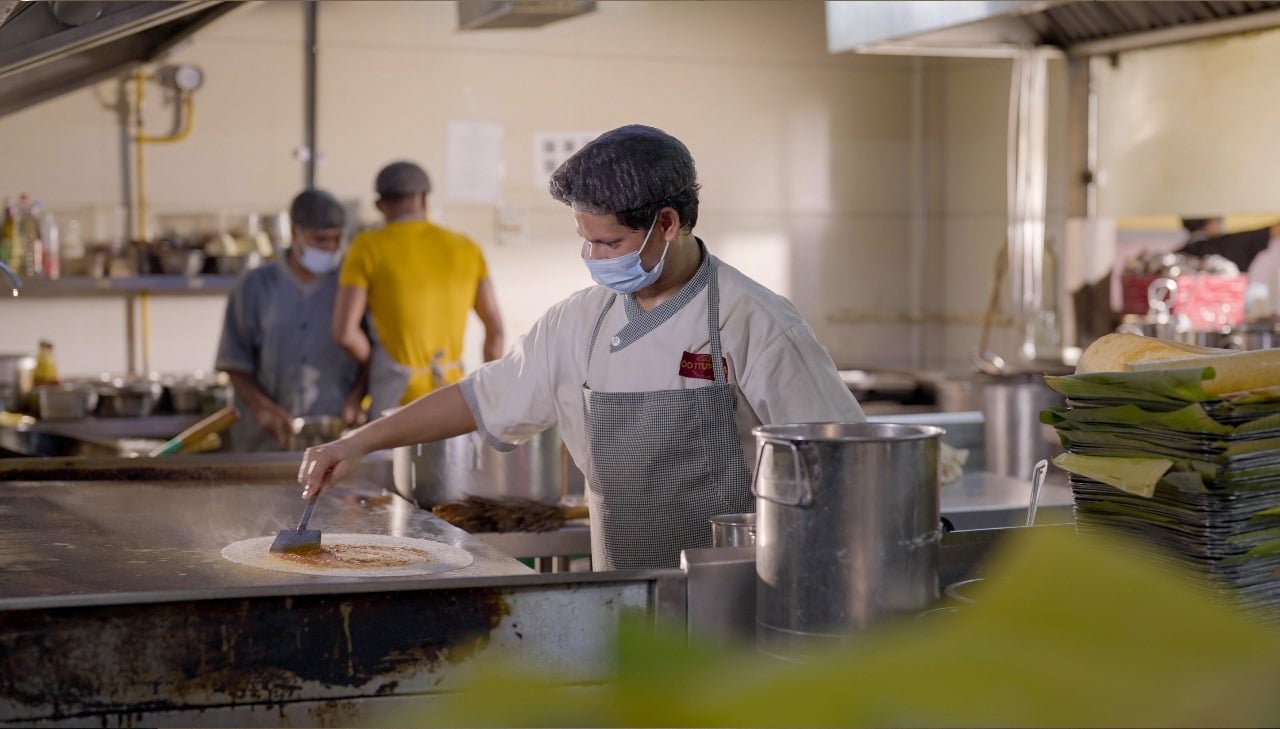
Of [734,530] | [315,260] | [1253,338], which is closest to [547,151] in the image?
[315,260]

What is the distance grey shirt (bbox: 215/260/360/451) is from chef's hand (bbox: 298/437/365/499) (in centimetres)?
252

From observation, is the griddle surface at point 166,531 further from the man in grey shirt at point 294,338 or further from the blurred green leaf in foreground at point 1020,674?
the man in grey shirt at point 294,338

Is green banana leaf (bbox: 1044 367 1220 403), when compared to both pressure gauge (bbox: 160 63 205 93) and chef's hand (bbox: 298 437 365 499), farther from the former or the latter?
pressure gauge (bbox: 160 63 205 93)

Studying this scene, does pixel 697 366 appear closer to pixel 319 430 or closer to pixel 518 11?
pixel 518 11

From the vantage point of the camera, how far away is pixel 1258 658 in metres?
0.40

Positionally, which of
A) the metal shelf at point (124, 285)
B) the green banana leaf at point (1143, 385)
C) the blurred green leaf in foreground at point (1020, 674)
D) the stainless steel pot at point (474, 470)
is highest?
the metal shelf at point (124, 285)

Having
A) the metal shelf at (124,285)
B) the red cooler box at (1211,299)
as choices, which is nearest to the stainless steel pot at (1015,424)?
the red cooler box at (1211,299)

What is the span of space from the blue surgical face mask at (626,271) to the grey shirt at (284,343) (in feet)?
8.60

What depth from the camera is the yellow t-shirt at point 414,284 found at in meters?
4.76

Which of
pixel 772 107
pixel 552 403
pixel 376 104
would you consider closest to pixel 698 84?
pixel 772 107

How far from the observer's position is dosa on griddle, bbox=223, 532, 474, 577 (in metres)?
2.05

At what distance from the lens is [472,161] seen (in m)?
6.79

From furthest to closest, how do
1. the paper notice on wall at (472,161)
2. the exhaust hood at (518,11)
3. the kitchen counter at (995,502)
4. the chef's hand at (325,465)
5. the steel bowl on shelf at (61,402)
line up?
the paper notice on wall at (472,161) < the steel bowl on shelf at (61,402) < the exhaust hood at (518,11) < the kitchen counter at (995,502) < the chef's hand at (325,465)

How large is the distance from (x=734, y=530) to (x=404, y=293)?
10.2 feet
